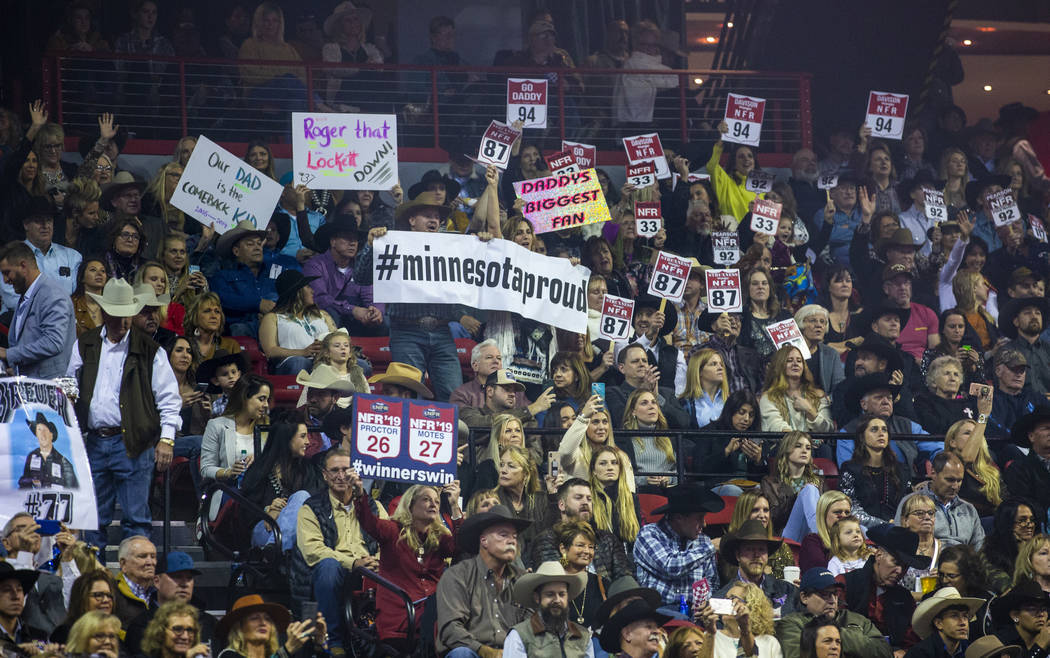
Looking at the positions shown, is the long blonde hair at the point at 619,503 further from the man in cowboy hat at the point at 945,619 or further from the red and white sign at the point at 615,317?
the red and white sign at the point at 615,317

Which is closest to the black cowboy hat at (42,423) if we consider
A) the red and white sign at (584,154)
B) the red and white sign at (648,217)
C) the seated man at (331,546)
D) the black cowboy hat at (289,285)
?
the seated man at (331,546)

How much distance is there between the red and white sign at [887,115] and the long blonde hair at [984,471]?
229 inches

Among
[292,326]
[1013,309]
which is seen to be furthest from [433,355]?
[1013,309]

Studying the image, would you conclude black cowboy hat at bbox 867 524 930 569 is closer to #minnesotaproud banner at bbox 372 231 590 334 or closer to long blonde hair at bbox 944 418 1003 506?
long blonde hair at bbox 944 418 1003 506

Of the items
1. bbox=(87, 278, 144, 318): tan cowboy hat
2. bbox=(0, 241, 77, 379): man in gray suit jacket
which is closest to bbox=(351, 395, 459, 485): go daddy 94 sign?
bbox=(87, 278, 144, 318): tan cowboy hat

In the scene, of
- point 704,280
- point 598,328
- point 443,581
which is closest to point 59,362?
point 443,581

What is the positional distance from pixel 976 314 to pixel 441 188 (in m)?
4.89

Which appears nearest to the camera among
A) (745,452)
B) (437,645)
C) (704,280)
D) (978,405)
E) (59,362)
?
(437,645)

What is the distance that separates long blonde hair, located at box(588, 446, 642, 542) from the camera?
12641 millimetres

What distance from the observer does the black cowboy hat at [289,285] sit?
47.2ft

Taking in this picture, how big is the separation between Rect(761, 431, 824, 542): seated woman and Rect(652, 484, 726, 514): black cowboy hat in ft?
3.21

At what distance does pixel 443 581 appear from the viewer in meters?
11.1

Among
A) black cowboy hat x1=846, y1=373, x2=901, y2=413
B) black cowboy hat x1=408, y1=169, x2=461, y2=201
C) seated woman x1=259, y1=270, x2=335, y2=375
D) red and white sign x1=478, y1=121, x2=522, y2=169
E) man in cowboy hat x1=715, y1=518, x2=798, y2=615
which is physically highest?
red and white sign x1=478, y1=121, x2=522, y2=169

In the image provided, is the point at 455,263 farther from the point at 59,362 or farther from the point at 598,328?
the point at 59,362
